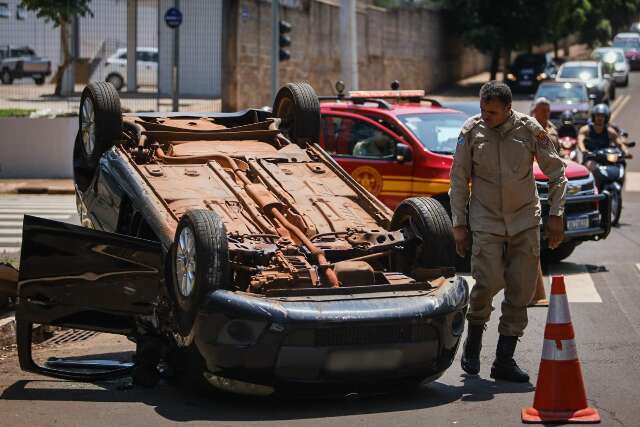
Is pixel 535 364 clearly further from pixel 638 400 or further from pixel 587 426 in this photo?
pixel 587 426

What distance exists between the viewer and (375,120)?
46.5 ft

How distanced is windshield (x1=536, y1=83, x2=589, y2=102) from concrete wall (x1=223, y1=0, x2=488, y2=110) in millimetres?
7312

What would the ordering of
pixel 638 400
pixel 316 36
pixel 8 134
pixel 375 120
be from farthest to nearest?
pixel 316 36 < pixel 8 134 < pixel 375 120 < pixel 638 400

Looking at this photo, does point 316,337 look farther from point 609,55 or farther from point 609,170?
point 609,55

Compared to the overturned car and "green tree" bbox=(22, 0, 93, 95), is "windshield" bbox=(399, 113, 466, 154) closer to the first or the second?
the overturned car

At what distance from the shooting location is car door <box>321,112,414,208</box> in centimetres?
1370

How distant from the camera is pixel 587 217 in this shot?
43.6 ft

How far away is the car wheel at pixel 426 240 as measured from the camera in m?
7.82

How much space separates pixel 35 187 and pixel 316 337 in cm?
1638

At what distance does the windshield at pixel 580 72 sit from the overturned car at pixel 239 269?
36.0m

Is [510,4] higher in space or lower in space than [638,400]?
A: higher

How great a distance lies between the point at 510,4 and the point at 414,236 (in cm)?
4601

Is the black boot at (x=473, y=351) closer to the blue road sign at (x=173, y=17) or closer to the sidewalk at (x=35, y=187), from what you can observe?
the sidewalk at (x=35, y=187)

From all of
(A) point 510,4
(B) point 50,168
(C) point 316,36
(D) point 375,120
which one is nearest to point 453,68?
(A) point 510,4
